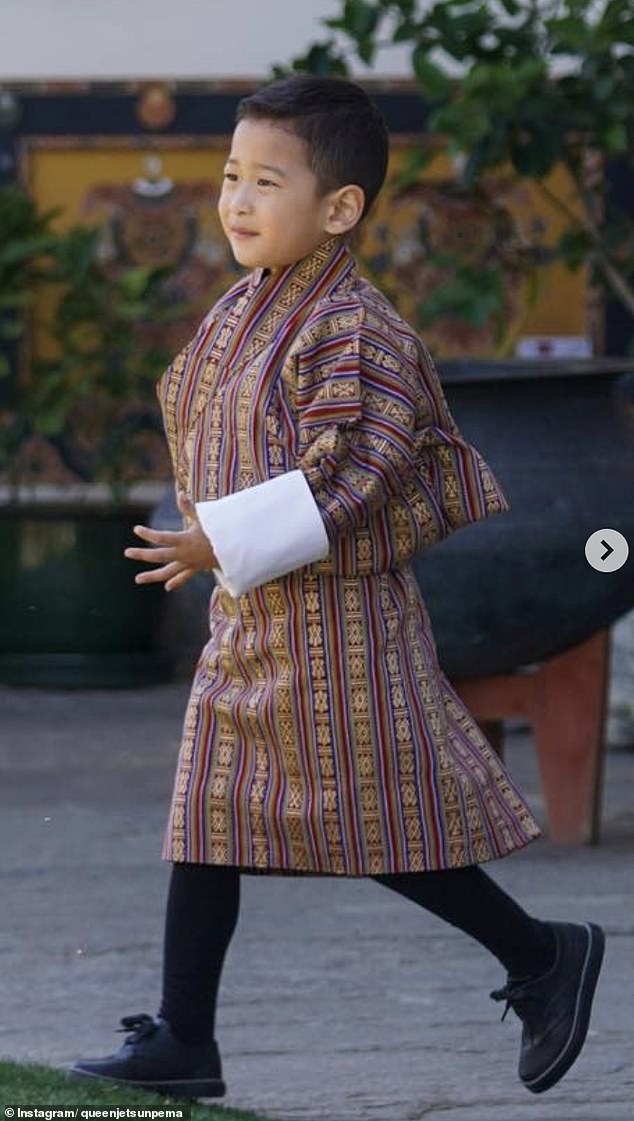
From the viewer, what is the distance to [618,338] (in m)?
7.11

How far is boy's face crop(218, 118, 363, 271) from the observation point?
2.81m

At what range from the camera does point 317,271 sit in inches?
112

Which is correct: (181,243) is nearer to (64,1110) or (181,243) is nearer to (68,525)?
(68,525)

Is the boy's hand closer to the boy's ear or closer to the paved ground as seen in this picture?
the boy's ear

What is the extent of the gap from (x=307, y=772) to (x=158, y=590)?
406 cm

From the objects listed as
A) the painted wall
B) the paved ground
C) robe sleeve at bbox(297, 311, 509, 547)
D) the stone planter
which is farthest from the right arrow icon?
the painted wall

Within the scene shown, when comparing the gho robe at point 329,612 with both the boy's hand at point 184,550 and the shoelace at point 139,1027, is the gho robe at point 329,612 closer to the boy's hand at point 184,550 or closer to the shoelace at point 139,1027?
the boy's hand at point 184,550

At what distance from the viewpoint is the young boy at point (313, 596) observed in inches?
106

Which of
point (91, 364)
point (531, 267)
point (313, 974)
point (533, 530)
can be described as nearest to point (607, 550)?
point (533, 530)

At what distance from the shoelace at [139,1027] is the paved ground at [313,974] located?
0.60 feet

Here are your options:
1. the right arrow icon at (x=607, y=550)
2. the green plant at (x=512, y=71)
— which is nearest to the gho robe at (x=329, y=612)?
the right arrow icon at (x=607, y=550)

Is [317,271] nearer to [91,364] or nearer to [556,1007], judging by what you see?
[556,1007]

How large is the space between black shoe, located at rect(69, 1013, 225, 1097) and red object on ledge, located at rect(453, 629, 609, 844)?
185cm

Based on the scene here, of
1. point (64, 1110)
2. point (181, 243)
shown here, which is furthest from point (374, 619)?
point (181, 243)
